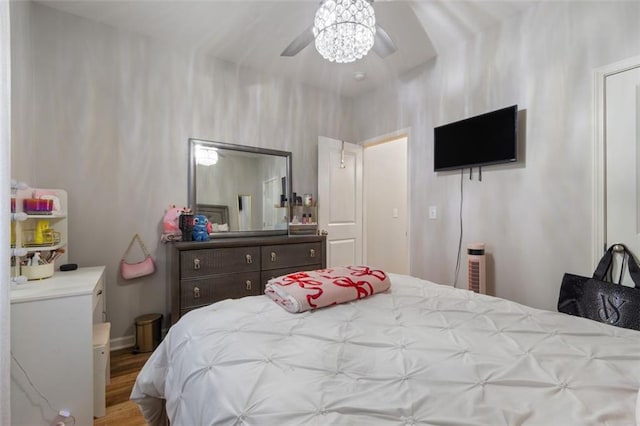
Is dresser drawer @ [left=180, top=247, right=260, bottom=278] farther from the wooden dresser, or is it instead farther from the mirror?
the mirror

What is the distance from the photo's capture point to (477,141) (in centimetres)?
252

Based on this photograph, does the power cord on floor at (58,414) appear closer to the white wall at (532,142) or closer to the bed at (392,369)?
the bed at (392,369)

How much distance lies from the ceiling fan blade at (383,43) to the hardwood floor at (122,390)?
270 cm

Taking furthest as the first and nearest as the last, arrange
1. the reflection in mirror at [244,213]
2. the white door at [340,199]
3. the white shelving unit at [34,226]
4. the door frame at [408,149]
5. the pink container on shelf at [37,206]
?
the white door at [340,199] → the door frame at [408,149] → the reflection in mirror at [244,213] → the pink container on shelf at [37,206] → the white shelving unit at [34,226]

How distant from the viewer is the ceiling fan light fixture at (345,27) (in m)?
1.62

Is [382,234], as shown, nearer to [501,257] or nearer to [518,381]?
[501,257]

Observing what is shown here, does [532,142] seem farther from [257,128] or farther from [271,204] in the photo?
[257,128]

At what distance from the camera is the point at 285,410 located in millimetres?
652

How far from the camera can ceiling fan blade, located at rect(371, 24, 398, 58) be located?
1909mm

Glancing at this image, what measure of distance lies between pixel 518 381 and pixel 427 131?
2.65 metres

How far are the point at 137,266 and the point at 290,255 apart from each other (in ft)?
4.41

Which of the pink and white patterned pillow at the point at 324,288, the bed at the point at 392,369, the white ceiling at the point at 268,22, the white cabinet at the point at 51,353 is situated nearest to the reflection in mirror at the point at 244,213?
the white ceiling at the point at 268,22

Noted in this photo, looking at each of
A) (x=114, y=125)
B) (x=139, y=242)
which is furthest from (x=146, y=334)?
(x=114, y=125)

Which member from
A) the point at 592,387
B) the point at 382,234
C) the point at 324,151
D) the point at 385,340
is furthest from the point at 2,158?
the point at 382,234
